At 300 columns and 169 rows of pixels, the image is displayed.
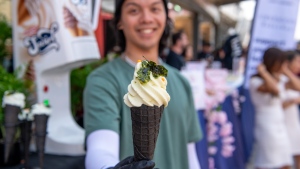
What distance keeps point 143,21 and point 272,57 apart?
2.47 m

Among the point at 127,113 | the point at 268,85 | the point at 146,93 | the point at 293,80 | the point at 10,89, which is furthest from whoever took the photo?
the point at 293,80

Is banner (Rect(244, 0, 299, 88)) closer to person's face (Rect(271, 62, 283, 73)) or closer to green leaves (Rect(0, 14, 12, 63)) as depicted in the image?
person's face (Rect(271, 62, 283, 73))

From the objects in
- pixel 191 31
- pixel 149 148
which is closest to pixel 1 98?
pixel 149 148

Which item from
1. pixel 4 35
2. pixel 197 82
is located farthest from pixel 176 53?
pixel 4 35

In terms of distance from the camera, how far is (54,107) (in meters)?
1.96

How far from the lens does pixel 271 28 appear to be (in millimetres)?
Answer: 3537

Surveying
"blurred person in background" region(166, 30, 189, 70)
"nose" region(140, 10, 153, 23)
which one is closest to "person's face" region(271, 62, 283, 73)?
"blurred person in background" region(166, 30, 189, 70)

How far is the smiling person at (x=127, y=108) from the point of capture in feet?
3.44

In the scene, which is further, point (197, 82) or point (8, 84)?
point (197, 82)

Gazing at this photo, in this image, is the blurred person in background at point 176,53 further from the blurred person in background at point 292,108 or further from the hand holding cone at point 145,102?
the hand holding cone at point 145,102

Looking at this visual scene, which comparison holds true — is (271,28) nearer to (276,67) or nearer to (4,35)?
(276,67)

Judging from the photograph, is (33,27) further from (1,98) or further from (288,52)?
(288,52)

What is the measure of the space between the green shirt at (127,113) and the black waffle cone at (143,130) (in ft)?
1.11

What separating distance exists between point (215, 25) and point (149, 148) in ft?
57.0
